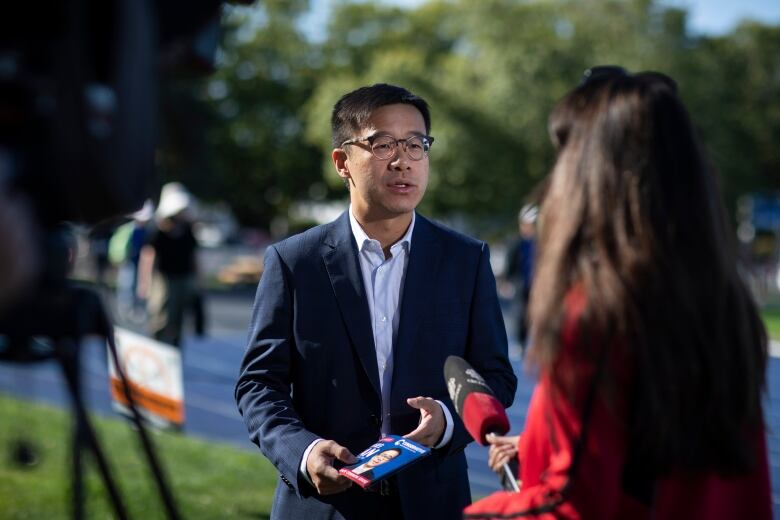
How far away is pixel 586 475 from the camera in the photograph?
5.33 ft

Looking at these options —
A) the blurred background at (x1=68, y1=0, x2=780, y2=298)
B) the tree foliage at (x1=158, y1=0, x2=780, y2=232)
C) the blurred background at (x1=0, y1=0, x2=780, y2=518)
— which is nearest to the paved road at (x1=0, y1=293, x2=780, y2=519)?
the blurred background at (x1=0, y1=0, x2=780, y2=518)

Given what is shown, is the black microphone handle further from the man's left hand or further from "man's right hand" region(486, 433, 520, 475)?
the man's left hand

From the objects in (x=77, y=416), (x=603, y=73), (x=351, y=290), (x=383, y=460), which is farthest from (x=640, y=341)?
(x=351, y=290)

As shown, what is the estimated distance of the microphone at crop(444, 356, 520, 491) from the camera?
1987 mm

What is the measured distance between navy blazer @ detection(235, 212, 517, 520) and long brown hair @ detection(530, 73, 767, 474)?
1031mm

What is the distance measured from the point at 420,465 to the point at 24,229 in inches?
60.5

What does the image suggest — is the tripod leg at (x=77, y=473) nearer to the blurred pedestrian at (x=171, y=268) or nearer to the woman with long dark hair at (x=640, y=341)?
Answer: the woman with long dark hair at (x=640, y=341)

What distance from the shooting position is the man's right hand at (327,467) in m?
2.38

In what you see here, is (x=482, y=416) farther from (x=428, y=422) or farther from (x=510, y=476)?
(x=428, y=422)

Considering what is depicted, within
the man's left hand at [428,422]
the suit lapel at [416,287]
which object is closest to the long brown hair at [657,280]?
the man's left hand at [428,422]

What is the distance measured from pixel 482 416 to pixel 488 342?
0.86 metres

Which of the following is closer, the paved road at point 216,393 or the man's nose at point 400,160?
the man's nose at point 400,160

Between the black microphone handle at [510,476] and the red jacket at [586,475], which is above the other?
the red jacket at [586,475]

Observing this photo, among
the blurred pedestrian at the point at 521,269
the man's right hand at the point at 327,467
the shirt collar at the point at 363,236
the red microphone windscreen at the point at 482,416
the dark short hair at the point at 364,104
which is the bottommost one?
the blurred pedestrian at the point at 521,269
